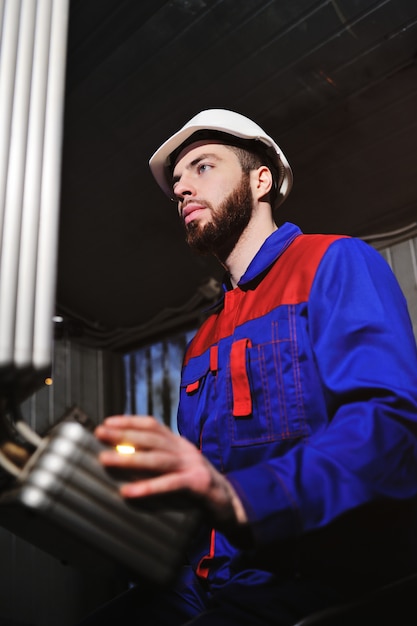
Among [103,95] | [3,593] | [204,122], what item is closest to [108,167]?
[103,95]

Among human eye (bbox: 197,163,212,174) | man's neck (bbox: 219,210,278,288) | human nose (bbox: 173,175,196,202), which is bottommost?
man's neck (bbox: 219,210,278,288)

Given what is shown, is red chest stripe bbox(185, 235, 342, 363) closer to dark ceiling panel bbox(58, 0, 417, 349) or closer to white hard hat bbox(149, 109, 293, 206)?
white hard hat bbox(149, 109, 293, 206)

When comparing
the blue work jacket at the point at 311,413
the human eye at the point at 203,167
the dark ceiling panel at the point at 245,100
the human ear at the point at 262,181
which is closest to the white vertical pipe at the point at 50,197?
the blue work jacket at the point at 311,413

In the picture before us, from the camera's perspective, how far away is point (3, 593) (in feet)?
11.5

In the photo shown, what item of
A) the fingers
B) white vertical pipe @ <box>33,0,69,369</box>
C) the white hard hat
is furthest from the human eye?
the fingers

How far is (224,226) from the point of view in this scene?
4.94ft

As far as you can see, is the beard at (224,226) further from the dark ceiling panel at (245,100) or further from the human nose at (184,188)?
the dark ceiling panel at (245,100)

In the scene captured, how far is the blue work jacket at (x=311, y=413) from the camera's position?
0.74m

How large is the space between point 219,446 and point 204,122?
90 centimetres

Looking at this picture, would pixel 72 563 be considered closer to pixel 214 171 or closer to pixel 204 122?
pixel 214 171

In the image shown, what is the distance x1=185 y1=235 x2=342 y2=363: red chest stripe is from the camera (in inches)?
45.4

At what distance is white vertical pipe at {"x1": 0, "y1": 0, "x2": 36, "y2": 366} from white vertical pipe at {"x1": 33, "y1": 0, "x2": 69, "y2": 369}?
32 mm

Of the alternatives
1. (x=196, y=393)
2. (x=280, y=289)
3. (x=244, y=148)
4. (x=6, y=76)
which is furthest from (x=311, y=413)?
(x=244, y=148)

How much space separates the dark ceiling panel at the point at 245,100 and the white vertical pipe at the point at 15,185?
1187mm
